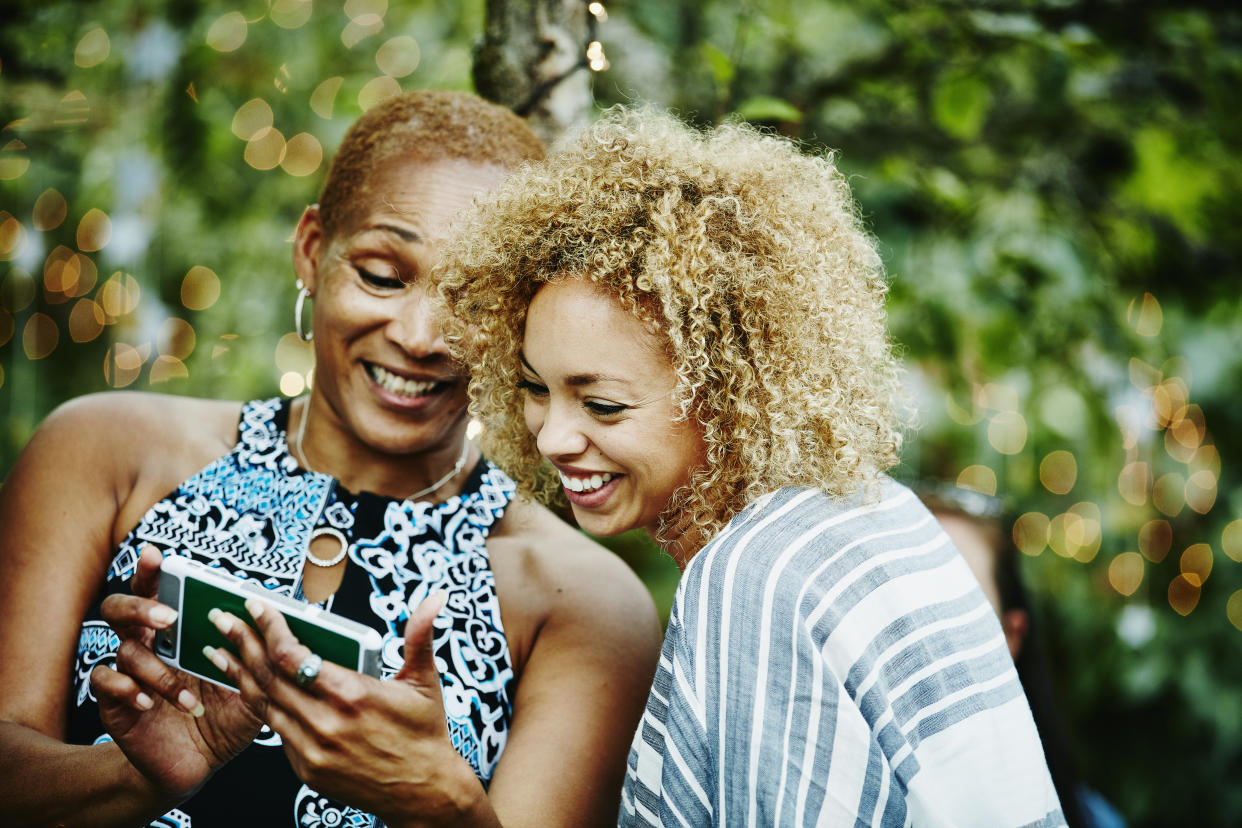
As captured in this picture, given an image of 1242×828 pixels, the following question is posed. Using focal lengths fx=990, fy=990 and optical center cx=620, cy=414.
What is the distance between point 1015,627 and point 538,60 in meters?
1.96

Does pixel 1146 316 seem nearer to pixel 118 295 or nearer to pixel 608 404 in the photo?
pixel 608 404

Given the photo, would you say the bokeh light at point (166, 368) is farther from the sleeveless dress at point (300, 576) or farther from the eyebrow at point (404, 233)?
the eyebrow at point (404, 233)

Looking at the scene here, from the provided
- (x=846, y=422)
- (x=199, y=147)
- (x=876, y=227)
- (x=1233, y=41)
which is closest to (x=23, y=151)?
(x=199, y=147)

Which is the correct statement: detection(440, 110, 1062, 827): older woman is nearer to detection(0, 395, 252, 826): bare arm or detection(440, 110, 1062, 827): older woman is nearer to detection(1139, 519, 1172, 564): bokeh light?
detection(0, 395, 252, 826): bare arm

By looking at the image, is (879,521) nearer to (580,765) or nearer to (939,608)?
(939,608)

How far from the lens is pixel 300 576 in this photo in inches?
72.4

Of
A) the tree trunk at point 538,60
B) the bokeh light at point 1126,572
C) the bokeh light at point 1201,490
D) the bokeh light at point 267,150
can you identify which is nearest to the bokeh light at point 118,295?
the bokeh light at point 267,150

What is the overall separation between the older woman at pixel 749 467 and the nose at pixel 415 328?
0.05 m

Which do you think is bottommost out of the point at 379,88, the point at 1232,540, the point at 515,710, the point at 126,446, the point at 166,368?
the point at 1232,540

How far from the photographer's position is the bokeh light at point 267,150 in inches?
157

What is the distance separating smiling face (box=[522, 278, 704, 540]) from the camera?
159 centimetres

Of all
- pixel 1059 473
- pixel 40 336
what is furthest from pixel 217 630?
pixel 1059 473

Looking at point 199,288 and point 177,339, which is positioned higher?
point 199,288

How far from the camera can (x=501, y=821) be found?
1663mm
